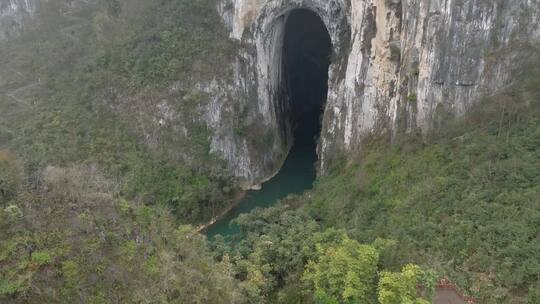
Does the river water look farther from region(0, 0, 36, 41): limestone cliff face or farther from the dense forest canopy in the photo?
region(0, 0, 36, 41): limestone cliff face

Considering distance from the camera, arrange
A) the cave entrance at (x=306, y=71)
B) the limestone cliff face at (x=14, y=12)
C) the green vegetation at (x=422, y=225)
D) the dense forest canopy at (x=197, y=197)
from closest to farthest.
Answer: the dense forest canopy at (x=197, y=197), the green vegetation at (x=422, y=225), the limestone cliff face at (x=14, y=12), the cave entrance at (x=306, y=71)

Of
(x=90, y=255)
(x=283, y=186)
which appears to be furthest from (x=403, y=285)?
(x=283, y=186)

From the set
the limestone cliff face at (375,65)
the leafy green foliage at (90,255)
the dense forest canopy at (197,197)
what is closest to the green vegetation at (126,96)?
the dense forest canopy at (197,197)

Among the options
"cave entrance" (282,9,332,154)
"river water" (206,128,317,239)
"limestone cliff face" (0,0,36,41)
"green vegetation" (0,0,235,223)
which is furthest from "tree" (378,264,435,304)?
"limestone cliff face" (0,0,36,41)

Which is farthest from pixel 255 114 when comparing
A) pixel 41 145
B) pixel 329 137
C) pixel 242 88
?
pixel 41 145

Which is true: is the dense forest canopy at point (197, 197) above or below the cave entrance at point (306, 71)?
below

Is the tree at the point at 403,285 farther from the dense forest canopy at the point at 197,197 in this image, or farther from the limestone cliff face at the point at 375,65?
the limestone cliff face at the point at 375,65
